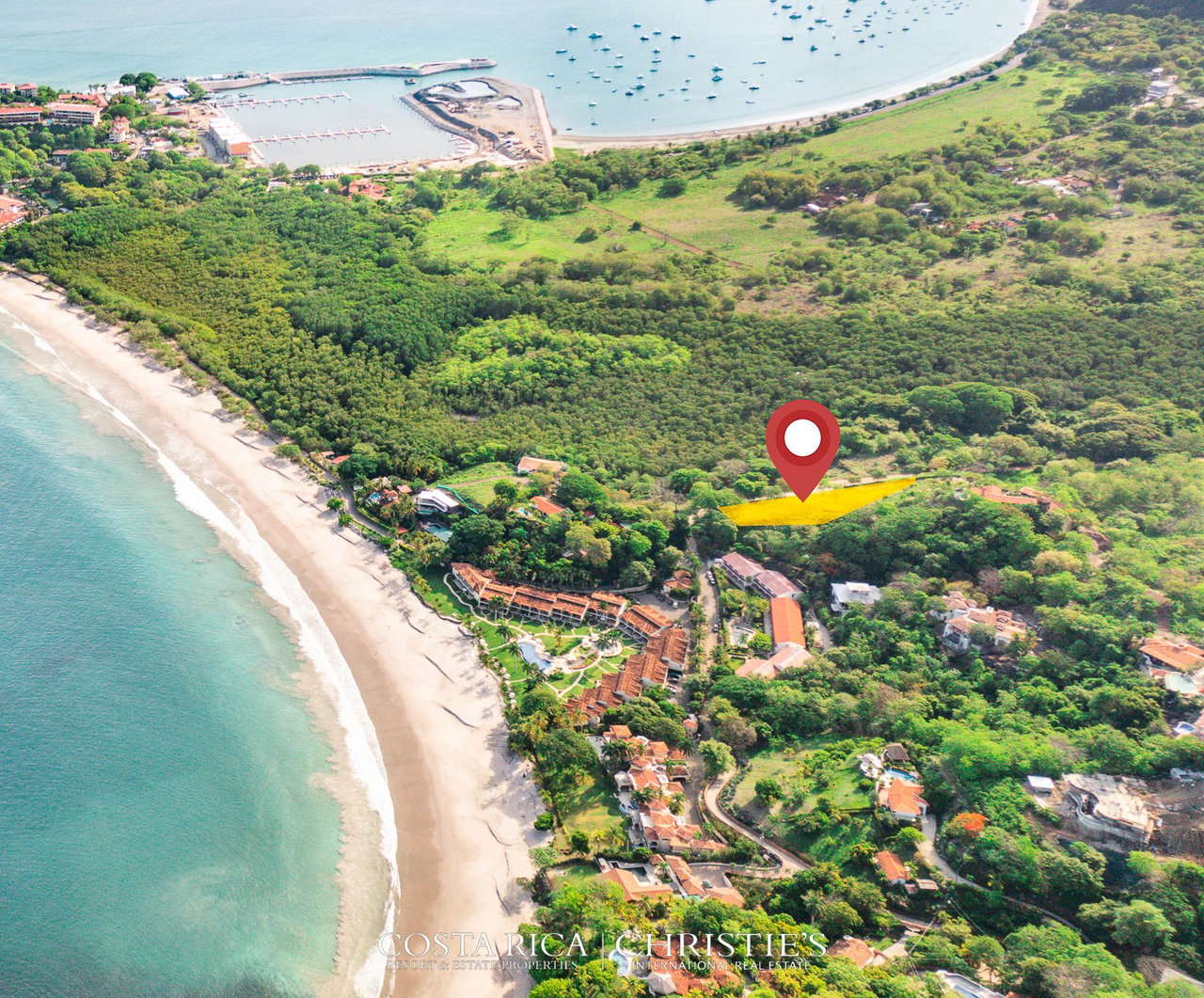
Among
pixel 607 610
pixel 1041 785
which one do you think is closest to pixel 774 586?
pixel 607 610

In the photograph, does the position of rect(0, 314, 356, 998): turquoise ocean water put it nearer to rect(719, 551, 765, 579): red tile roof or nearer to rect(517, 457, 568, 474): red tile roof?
rect(517, 457, 568, 474): red tile roof

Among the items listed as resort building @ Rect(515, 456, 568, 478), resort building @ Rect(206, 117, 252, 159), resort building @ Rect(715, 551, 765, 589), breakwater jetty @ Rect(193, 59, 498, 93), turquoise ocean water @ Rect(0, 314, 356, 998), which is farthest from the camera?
breakwater jetty @ Rect(193, 59, 498, 93)

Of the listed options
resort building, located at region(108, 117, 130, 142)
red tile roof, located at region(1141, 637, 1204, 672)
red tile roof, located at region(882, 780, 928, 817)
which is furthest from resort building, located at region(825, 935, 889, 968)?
resort building, located at region(108, 117, 130, 142)

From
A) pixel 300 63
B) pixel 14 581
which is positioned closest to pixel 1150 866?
pixel 14 581

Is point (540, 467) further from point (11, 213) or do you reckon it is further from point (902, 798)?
point (11, 213)

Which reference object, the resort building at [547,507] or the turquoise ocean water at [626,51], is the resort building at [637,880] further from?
the turquoise ocean water at [626,51]
